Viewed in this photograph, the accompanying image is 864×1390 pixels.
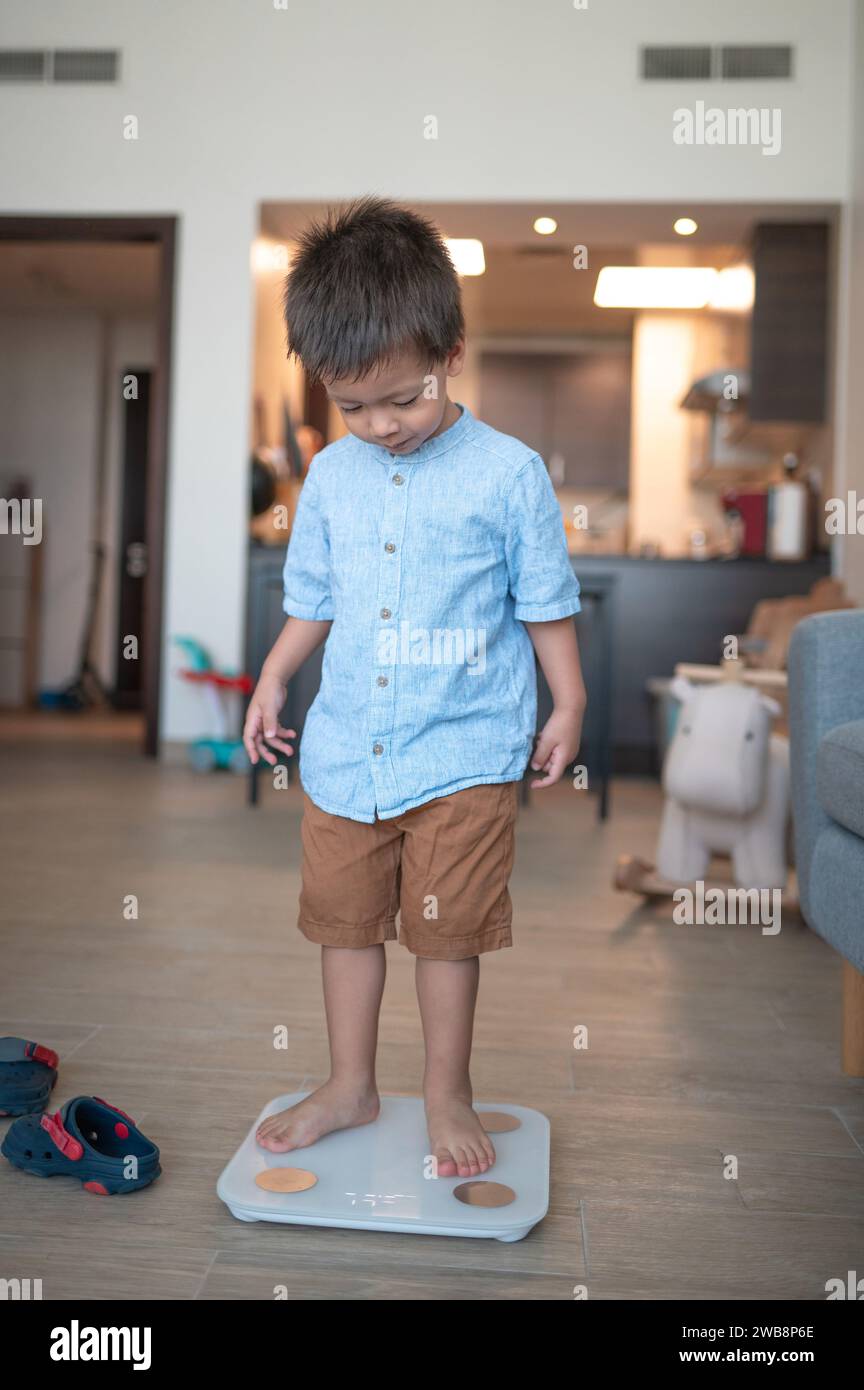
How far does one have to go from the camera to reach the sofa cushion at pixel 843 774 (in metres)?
1.21

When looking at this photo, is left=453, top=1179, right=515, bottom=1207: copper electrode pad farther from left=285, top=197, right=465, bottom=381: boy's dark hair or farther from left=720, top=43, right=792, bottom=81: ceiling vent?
left=720, top=43, right=792, bottom=81: ceiling vent

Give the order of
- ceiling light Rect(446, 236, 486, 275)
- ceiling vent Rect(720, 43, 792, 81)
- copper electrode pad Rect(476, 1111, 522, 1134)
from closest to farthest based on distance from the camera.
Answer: copper electrode pad Rect(476, 1111, 522, 1134) → ceiling vent Rect(720, 43, 792, 81) → ceiling light Rect(446, 236, 486, 275)

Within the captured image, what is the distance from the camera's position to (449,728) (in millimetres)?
1112

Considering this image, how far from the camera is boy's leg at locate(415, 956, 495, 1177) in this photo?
1.11 m

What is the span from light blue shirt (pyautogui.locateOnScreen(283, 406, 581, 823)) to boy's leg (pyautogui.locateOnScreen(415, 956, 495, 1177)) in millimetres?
159

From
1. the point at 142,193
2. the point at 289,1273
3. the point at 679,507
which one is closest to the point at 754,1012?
the point at 289,1273

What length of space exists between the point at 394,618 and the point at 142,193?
12.3ft

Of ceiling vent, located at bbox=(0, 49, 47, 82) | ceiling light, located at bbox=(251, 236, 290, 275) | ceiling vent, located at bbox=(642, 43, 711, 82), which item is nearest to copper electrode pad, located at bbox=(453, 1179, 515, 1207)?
ceiling light, located at bbox=(251, 236, 290, 275)

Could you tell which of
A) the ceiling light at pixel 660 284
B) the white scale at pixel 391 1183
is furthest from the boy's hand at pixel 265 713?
the ceiling light at pixel 660 284

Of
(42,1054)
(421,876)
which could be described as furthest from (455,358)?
(42,1054)
